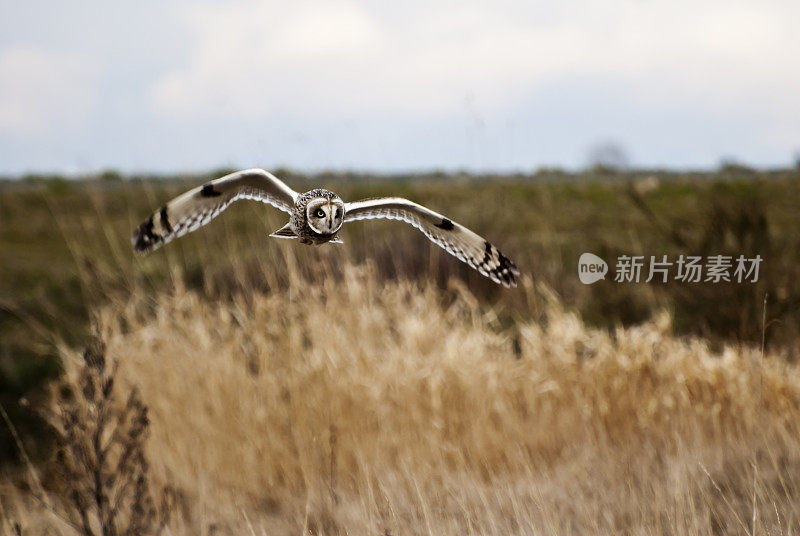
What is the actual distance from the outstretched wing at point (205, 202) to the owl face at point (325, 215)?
0.69ft

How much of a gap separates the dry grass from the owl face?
3.07m

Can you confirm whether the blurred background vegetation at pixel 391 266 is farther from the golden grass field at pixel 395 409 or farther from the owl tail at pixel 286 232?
the owl tail at pixel 286 232

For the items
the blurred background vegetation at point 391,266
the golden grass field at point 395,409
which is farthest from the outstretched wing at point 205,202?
the golden grass field at point 395,409

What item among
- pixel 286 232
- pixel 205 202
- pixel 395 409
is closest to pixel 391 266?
pixel 395 409

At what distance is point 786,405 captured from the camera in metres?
4.85

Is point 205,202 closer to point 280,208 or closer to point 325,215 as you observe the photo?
point 280,208

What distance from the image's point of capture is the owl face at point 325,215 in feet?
4.06

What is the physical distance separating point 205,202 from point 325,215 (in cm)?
40

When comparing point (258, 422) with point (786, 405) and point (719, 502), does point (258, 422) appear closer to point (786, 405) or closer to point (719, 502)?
point (719, 502)

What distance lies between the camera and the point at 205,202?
1.55m

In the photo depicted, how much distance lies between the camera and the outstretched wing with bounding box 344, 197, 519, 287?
1494 mm

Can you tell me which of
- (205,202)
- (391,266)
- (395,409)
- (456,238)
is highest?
(205,202)

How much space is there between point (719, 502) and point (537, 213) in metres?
18.6

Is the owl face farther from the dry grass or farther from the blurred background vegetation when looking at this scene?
the dry grass
